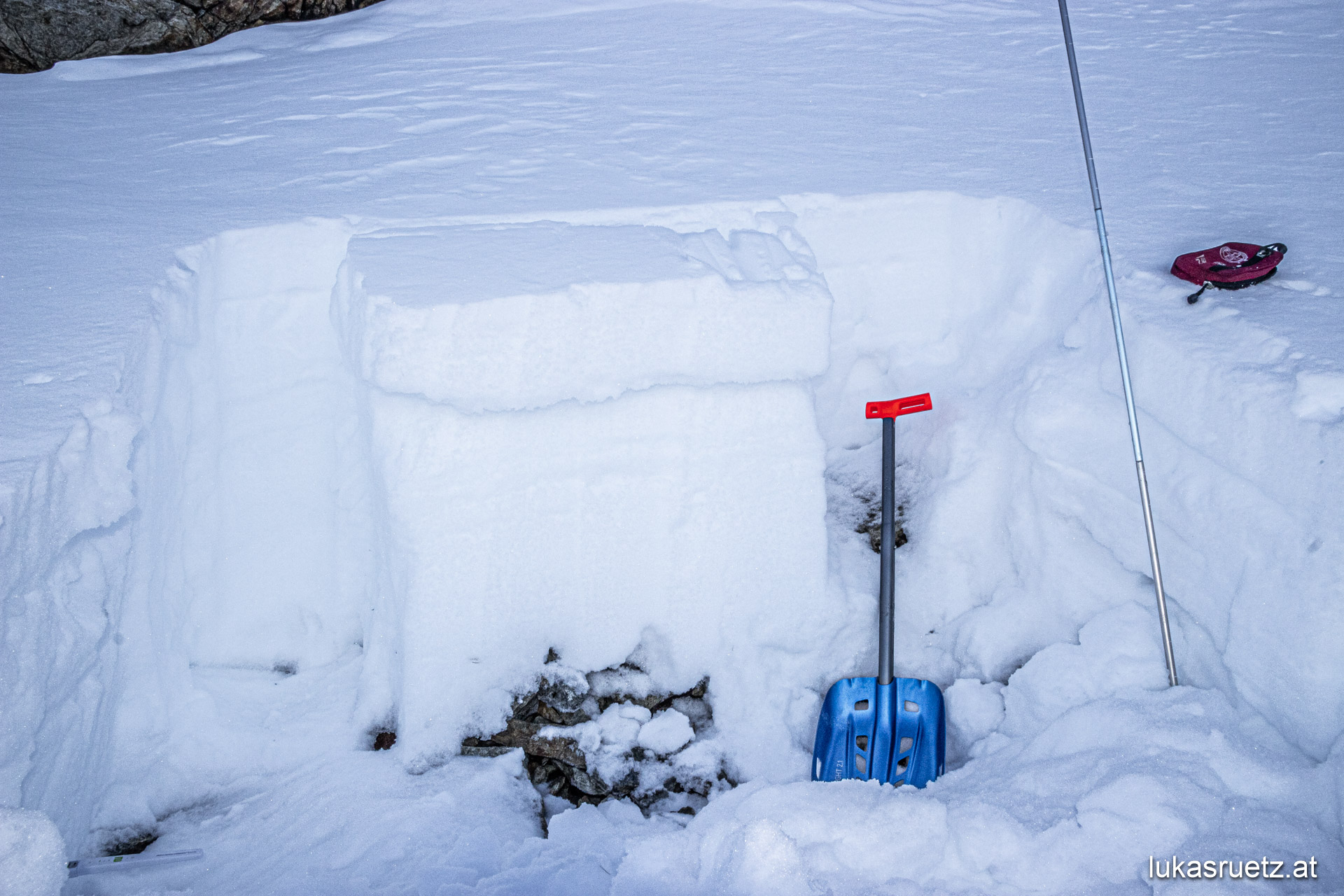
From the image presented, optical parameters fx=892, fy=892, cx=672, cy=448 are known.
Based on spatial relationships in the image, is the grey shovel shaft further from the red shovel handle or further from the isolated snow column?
the isolated snow column

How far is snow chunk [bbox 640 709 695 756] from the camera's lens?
2158mm

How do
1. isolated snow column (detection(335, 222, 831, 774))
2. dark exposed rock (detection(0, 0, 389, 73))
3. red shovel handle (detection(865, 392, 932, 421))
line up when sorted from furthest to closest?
1. dark exposed rock (detection(0, 0, 389, 73))
2. red shovel handle (detection(865, 392, 932, 421))
3. isolated snow column (detection(335, 222, 831, 774))

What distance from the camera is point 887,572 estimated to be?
7.29ft

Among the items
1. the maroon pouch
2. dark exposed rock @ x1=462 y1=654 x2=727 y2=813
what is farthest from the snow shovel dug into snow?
the maroon pouch

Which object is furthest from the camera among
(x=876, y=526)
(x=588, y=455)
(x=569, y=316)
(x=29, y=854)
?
(x=876, y=526)

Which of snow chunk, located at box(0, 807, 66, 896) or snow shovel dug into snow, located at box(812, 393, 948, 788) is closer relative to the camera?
snow chunk, located at box(0, 807, 66, 896)

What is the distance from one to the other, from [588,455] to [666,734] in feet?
2.32

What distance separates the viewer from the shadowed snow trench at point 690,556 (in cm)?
167

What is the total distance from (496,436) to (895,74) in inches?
95.4

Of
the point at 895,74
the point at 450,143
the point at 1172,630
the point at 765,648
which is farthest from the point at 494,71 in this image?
the point at 1172,630

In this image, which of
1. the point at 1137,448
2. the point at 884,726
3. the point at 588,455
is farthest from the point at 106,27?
the point at 1137,448

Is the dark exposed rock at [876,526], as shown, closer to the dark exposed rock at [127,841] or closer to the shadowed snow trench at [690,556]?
the shadowed snow trench at [690,556]

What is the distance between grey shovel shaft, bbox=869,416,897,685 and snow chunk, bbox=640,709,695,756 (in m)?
0.49

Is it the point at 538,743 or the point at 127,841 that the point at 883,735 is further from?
the point at 127,841
